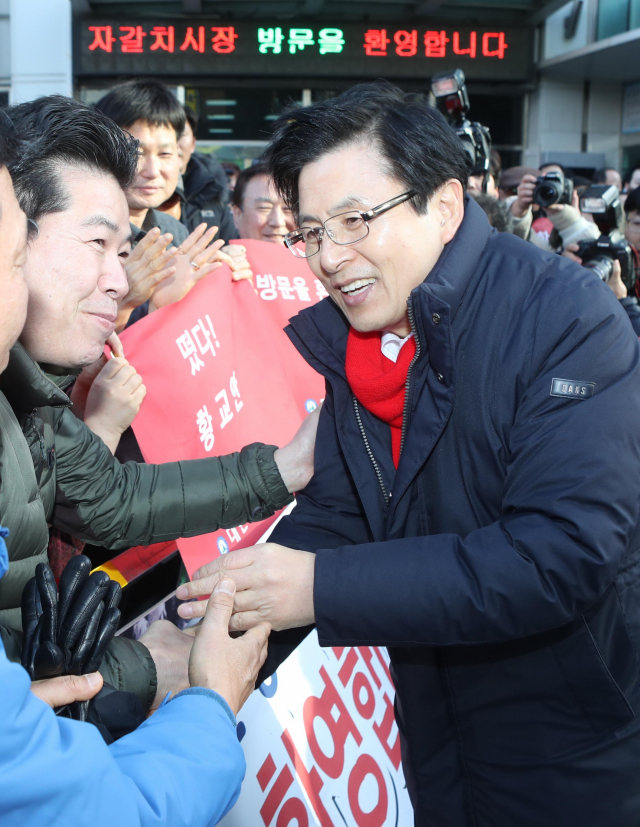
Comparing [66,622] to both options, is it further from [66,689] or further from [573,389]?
[573,389]

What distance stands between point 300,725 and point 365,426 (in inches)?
36.3

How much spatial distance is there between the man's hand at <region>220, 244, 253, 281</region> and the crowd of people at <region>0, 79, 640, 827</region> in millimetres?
873

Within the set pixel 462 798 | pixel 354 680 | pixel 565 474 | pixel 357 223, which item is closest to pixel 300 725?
pixel 354 680

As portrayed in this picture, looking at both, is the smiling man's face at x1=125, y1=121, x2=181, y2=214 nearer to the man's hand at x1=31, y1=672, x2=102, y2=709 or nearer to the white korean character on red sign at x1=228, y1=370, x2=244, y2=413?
the white korean character on red sign at x1=228, y1=370, x2=244, y2=413

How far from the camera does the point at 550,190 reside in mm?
4191

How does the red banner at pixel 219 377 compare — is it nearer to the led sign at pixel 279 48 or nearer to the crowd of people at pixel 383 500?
the crowd of people at pixel 383 500

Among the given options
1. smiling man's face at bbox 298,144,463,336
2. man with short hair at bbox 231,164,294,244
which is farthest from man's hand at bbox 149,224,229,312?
man with short hair at bbox 231,164,294,244

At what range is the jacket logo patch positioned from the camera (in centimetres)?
138

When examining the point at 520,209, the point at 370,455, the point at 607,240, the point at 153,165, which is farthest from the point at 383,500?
the point at 520,209

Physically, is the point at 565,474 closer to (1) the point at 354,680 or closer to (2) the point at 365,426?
(2) the point at 365,426

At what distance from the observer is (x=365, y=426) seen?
1753 mm

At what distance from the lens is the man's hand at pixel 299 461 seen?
2.20 meters

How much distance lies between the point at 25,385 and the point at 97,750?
2.51ft

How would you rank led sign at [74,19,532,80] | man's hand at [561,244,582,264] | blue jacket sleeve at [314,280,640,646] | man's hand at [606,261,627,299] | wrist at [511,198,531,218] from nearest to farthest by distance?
blue jacket sleeve at [314,280,640,646]
man's hand at [606,261,627,299]
man's hand at [561,244,582,264]
wrist at [511,198,531,218]
led sign at [74,19,532,80]
